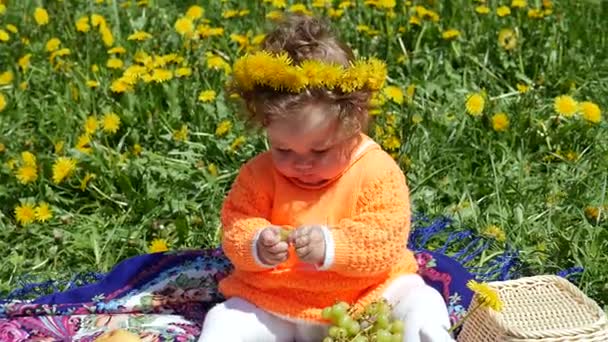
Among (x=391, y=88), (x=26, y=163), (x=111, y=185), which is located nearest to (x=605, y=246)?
(x=391, y=88)

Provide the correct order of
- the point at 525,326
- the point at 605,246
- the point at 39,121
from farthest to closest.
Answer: the point at 39,121 → the point at 605,246 → the point at 525,326

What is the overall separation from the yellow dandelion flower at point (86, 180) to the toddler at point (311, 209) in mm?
782

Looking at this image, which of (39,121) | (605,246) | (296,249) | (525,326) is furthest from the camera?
(39,121)

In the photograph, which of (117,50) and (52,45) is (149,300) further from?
(52,45)

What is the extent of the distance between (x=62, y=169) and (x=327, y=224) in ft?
3.46

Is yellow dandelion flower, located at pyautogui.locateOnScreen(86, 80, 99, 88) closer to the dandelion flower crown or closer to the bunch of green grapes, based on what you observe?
the dandelion flower crown

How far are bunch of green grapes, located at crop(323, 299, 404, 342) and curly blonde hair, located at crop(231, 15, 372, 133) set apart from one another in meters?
0.38

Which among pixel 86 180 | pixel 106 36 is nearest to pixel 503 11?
pixel 106 36

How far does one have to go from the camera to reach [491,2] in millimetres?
4180

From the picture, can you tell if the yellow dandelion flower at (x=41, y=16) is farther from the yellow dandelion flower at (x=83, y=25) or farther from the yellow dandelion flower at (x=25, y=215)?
A: the yellow dandelion flower at (x=25, y=215)

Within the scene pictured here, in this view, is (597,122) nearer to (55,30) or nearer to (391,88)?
(391,88)

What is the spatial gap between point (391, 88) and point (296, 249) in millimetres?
1182

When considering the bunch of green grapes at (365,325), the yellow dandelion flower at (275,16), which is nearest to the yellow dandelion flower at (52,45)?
the yellow dandelion flower at (275,16)

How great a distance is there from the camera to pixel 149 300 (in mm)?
2852
